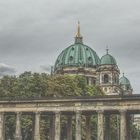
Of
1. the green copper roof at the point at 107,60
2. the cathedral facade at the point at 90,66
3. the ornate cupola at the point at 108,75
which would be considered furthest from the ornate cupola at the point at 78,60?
the green copper roof at the point at 107,60

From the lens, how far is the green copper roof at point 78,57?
176750mm

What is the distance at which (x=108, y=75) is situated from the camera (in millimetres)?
167375

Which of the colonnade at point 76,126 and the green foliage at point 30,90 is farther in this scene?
the green foliage at point 30,90

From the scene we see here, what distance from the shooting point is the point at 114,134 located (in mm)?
106438

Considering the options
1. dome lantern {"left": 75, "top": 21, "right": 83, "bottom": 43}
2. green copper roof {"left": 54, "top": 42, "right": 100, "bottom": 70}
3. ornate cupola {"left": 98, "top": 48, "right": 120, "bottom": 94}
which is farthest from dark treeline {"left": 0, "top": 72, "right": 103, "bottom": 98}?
dome lantern {"left": 75, "top": 21, "right": 83, "bottom": 43}

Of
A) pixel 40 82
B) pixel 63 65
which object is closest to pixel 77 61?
pixel 63 65

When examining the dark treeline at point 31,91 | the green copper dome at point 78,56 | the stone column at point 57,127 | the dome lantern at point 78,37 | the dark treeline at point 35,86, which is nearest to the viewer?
the stone column at point 57,127

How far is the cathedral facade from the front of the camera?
168 meters

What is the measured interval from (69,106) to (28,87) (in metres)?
20.7

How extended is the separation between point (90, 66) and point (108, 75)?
10262mm

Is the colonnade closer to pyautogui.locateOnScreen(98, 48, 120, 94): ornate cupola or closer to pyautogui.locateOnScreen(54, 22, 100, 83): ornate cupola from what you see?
pyautogui.locateOnScreen(98, 48, 120, 94): ornate cupola

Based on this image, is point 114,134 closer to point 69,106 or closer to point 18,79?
point 18,79

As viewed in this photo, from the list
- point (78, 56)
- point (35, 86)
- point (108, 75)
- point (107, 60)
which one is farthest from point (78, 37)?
point (35, 86)

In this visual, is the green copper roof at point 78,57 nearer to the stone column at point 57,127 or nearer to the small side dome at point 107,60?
the small side dome at point 107,60
